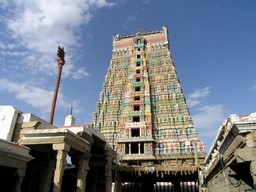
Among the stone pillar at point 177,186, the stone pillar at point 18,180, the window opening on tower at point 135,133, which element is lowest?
the stone pillar at point 18,180

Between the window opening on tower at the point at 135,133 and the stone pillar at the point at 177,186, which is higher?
the window opening on tower at the point at 135,133

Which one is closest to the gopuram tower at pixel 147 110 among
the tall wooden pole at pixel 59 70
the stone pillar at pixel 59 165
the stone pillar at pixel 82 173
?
the tall wooden pole at pixel 59 70

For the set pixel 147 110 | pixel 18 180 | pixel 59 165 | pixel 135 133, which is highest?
pixel 147 110

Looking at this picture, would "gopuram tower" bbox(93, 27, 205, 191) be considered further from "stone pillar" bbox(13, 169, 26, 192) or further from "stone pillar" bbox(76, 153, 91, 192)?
"stone pillar" bbox(13, 169, 26, 192)

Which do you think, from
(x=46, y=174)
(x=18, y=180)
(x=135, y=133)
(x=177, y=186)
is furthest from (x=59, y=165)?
(x=135, y=133)

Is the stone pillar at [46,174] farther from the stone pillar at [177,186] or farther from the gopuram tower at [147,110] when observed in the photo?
the stone pillar at [177,186]

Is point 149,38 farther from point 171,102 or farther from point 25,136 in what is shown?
point 25,136

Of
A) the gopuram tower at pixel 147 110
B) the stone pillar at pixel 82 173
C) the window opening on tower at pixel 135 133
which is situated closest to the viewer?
the stone pillar at pixel 82 173

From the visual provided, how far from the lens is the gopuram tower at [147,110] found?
37031 millimetres

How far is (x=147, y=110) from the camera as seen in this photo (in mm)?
41625

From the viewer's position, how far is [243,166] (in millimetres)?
9734

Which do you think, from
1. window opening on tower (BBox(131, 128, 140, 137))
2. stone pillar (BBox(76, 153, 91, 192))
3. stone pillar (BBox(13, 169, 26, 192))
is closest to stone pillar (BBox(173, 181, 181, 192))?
window opening on tower (BBox(131, 128, 140, 137))

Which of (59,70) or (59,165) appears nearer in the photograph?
(59,165)

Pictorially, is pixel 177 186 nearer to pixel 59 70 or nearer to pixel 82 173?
pixel 59 70
